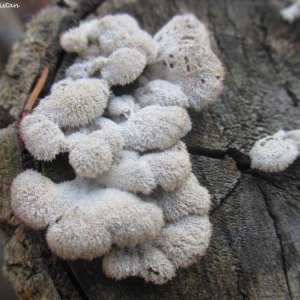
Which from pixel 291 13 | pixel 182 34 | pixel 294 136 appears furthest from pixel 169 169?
pixel 291 13

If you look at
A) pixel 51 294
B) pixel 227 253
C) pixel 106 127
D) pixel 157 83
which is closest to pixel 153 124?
pixel 106 127

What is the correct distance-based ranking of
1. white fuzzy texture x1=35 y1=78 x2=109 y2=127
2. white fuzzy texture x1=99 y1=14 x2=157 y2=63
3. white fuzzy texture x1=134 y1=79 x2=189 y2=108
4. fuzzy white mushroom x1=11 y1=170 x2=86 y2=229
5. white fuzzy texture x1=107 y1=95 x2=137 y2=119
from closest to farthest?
1. fuzzy white mushroom x1=11 y1=170 x2=86 y2=229
2. white fuzzy texture x1=35 y1=78 x2=109 y2=127
3. white fuzzy texture x1=107 y1=95 x2=137 y2=119
4. white fuzzy texture x1=134 y1=79 x2=189 y2=108
5. white fuzzy texture x1=99 y1=14 x2=157 y2=63

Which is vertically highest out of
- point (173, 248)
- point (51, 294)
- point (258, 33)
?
point (258, 33)

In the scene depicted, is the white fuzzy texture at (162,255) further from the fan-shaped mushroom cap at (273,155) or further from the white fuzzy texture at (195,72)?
the white fuzzy texture at (195,72)

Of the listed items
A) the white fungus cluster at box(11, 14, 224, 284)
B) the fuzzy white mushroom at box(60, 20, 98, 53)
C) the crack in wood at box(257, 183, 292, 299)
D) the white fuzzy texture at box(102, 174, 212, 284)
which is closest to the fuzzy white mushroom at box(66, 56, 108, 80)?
the white fungus cluster at box(11, 14, 224, 284)

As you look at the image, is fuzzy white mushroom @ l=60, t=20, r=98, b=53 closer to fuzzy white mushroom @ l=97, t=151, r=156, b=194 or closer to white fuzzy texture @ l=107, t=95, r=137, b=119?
white fuzzy texture @ l=107, t=95, r=137, b=119

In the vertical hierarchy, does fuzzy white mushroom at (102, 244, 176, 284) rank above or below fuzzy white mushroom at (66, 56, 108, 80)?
below

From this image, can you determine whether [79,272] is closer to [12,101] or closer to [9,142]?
[9,142]

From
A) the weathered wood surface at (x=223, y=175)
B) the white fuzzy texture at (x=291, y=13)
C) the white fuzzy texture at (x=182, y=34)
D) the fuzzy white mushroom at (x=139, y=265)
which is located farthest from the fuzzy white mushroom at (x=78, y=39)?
the white fuzzy texture at (x=291, y=13)
